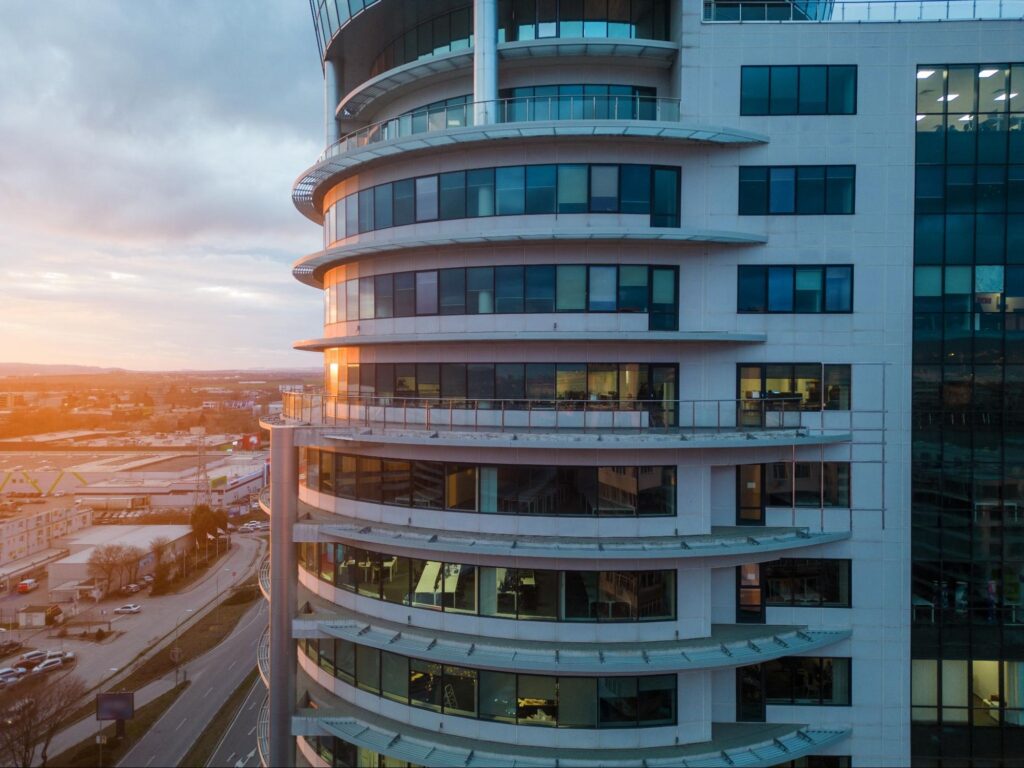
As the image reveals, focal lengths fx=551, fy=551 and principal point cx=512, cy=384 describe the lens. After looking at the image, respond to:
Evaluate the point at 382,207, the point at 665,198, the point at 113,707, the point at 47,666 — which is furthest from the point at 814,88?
the point at 47,666

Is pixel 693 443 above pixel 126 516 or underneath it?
above

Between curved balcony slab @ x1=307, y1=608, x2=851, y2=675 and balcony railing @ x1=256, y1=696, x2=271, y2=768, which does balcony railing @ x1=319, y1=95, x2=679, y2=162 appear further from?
balcony railing @ x1=256, y1=696, x2=271, y2=768

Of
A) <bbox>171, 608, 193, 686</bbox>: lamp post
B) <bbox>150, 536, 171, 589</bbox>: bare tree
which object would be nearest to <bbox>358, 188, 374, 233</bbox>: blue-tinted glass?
<bbox>171, 608, 193, 686</bbox>: lamp post

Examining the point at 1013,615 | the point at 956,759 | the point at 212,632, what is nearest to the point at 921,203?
the point at 1013,615

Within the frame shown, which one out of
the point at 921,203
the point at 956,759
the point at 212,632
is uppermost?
the point at 921,203

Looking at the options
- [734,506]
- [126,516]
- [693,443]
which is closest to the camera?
[693,443]

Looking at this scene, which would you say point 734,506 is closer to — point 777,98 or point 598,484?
point 598,484
